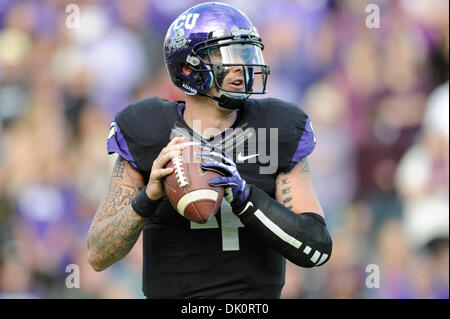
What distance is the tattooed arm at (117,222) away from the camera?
2611 mm

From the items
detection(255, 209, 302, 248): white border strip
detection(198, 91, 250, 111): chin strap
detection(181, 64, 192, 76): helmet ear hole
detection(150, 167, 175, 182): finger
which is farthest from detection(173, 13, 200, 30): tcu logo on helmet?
detection(255, 209, 302, 248): white border strip

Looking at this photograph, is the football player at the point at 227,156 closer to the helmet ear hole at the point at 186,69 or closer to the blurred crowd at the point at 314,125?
the helmet ear hole at the point at 186,69

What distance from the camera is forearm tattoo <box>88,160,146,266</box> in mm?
2605

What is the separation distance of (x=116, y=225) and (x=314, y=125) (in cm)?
316

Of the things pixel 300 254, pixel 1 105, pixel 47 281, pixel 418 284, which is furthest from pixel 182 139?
pixel 1 105

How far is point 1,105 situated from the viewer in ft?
20.4

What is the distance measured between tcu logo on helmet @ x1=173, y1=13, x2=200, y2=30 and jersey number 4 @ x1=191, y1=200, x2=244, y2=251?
65 cm

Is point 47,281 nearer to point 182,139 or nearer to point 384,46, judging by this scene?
point 384,46

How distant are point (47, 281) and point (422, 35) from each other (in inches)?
131

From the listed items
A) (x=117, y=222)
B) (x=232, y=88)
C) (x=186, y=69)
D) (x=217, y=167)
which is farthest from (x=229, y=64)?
(x=117, y=222)

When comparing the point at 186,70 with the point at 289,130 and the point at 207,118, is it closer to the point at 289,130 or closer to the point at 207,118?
the point at 207,118

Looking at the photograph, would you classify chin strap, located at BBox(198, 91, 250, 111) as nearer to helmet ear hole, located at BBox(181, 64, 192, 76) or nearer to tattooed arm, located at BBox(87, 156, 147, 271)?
helmet ear hole, located at BBox(181, 64, 192, 76)

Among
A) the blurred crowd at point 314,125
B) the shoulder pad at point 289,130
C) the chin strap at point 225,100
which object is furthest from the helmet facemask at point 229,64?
the blurred crowd at point 314,125
